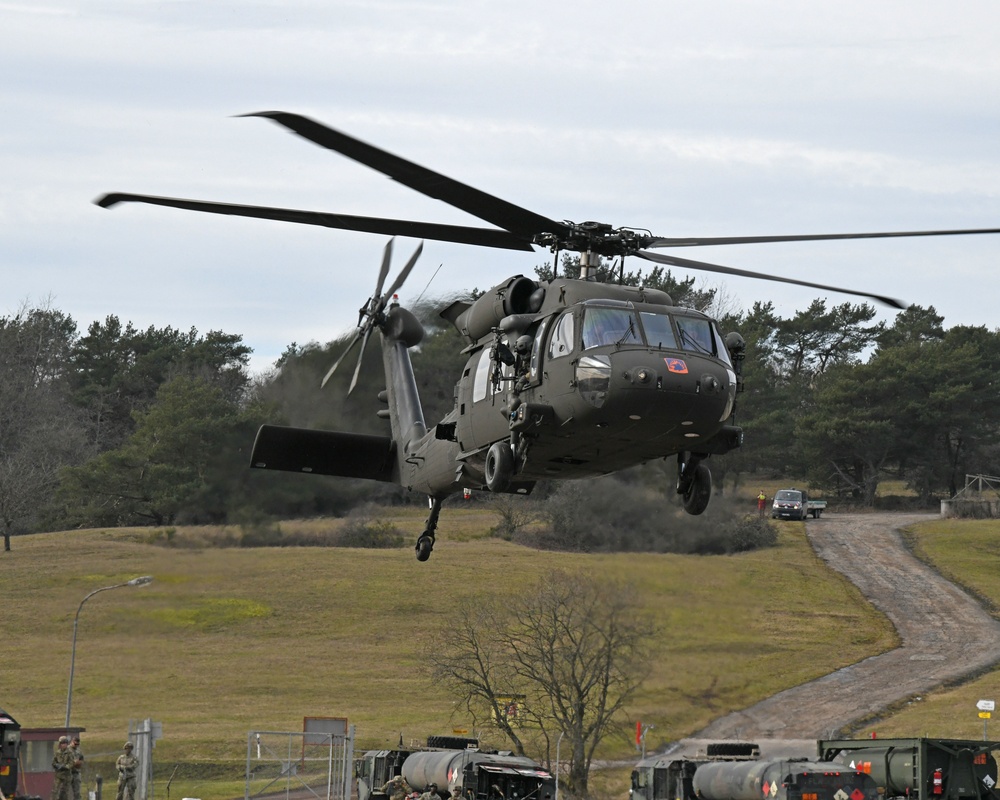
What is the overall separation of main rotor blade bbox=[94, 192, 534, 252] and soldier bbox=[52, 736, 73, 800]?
12.9m

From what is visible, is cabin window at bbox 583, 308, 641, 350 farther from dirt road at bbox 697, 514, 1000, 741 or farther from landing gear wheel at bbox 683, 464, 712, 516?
dirt road at bbox 697, 514, 1000, 741

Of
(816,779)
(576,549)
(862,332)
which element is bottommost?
(816,779)

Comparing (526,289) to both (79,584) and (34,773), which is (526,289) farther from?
(79,584)

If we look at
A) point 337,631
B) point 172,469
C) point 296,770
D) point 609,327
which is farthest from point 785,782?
point 337,631

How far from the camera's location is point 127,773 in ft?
89.5

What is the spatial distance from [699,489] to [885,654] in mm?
30783

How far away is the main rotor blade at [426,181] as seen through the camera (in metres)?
15.3

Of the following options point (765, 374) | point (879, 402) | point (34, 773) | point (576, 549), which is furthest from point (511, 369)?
point (879, 402)

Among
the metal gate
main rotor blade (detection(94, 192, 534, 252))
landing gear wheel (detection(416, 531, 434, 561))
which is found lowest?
the metal gate

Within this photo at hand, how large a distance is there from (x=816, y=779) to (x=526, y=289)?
32.6ft

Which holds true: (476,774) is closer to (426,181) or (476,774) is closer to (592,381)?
(592,381)

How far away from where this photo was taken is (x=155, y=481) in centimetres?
4262

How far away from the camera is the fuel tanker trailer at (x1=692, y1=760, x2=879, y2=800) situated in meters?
23.1

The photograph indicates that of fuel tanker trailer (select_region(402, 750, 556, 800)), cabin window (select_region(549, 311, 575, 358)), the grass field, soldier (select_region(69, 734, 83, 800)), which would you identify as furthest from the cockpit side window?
soldier (select_region(69, 734, 83, 800))
